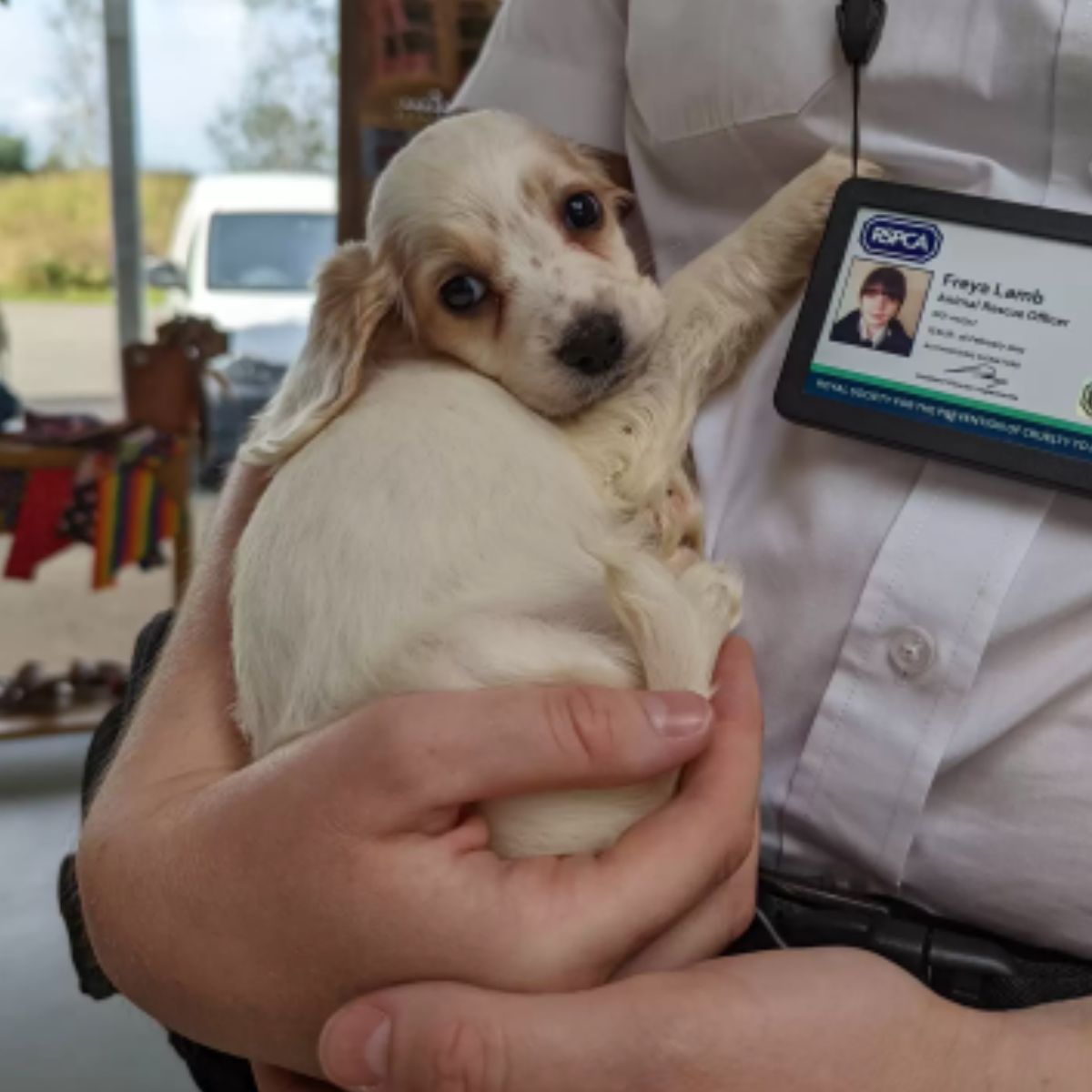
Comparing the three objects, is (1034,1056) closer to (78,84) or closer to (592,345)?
(592,345)

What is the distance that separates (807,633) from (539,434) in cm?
25

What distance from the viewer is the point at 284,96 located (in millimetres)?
4480

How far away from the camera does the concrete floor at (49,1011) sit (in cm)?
191

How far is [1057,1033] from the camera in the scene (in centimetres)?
54

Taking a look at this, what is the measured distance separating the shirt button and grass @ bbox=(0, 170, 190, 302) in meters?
4.19

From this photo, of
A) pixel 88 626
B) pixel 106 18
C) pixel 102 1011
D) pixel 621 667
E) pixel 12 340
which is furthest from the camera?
pixel 12 340

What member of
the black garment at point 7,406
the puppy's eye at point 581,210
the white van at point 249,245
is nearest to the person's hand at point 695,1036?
the puppy's eye at point 581,210

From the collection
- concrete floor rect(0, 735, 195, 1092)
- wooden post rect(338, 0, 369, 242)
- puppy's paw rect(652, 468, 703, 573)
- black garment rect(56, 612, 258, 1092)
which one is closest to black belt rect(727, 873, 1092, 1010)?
puppy's paw rect(652, 468, 703, 573)

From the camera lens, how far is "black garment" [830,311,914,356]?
0.69 metres

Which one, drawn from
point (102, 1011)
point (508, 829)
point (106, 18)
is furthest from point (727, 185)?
point (106, 18)

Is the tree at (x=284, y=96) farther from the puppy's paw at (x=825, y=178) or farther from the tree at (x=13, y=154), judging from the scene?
the puppy's paw at (x=825, y=178)

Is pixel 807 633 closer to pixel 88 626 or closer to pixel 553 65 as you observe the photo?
pixel 553 65

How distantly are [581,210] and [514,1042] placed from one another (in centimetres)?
66

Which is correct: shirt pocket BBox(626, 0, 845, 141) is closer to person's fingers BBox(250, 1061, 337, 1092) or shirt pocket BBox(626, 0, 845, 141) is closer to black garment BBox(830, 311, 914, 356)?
black garment BBox(830, 311, 914, 356)
